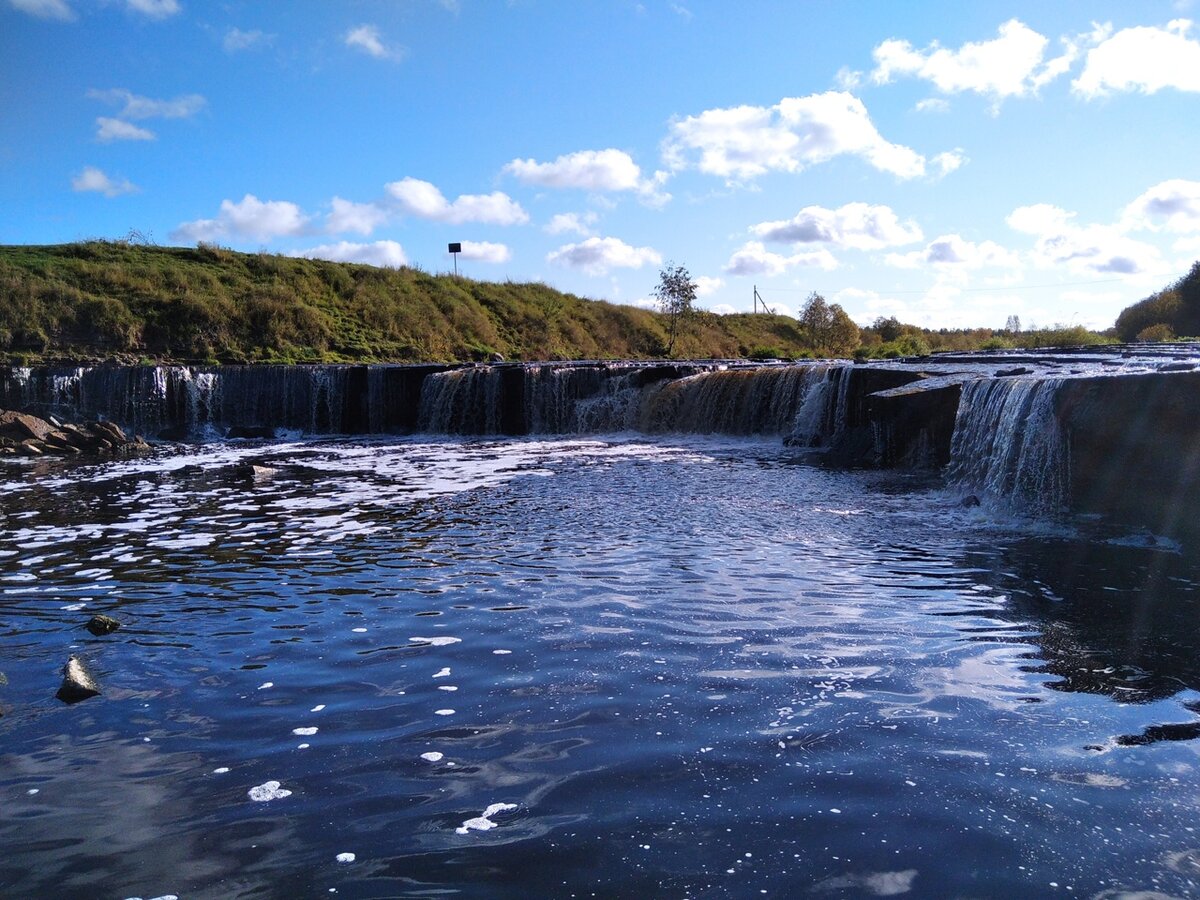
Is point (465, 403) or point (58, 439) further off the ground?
point (465, 403)

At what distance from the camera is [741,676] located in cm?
509

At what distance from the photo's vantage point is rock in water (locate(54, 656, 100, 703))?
491 cm

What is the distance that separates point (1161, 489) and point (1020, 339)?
29.5 metres

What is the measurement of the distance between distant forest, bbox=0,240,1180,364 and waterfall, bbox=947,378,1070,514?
1937cm

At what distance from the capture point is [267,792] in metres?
3.76

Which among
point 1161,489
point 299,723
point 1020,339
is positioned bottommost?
point 299,723

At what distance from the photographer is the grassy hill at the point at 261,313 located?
3381 cm

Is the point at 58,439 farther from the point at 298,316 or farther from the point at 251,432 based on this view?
the point at 298,316

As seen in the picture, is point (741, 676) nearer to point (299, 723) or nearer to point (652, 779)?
point (652, 779)

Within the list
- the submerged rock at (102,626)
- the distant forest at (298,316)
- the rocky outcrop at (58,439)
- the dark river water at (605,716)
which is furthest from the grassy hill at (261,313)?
the submerged rock at (102,626)

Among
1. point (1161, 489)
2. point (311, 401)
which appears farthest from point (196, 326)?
point (1161, 489)

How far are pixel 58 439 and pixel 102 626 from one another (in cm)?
1760

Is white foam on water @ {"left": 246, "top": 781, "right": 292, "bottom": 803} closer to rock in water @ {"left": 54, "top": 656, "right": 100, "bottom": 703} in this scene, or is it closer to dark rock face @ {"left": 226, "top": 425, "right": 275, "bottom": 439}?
rock in water @ {"left": 54, "top": 656, "right": 100, "bottom": 703}

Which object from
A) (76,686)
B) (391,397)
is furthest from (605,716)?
(391,397)
